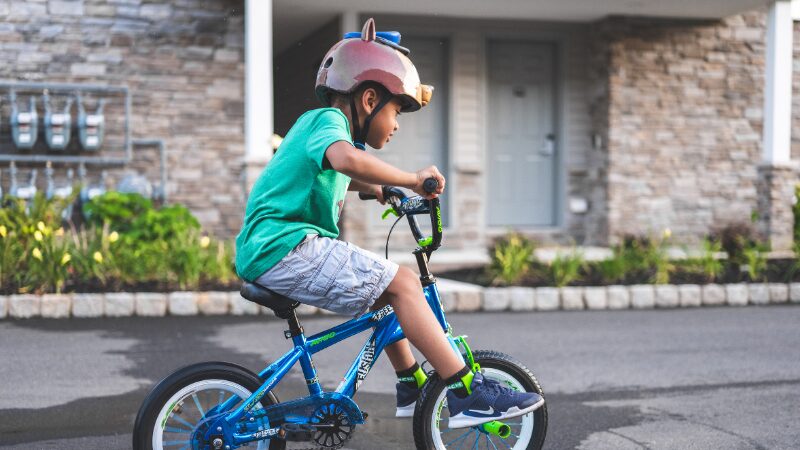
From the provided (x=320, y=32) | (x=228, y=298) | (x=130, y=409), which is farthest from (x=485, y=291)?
(x=320, y=32)

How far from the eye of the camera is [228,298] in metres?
7.94

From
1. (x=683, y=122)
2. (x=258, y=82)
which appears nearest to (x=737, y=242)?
(x=683, y=122)

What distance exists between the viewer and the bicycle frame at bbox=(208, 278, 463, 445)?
324 cm

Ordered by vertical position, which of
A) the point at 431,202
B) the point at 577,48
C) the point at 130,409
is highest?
the point at 577,48

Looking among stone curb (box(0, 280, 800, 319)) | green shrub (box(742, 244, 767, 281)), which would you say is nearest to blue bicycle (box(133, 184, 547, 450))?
stone curb (box(0, 280, 800, 319))

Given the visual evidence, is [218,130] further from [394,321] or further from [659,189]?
[394,321]

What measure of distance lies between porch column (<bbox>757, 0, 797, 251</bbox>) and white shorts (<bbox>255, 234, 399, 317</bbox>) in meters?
9.81

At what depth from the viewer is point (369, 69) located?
3225 mm

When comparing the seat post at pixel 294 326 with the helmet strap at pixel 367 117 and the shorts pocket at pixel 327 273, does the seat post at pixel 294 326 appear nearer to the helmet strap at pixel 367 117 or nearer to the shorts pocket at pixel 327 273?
the shorts pocket at pixel 327 273

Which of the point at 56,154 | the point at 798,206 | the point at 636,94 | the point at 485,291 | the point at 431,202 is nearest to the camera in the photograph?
the point at 431,202

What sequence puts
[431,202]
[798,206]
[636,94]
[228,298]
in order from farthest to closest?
[636,94], [798,206], [228,298], [431,202]

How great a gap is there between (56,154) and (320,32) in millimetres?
4149

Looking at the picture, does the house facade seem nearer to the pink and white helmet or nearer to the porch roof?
the porch roof

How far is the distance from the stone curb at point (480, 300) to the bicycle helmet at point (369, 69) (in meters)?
4.79
